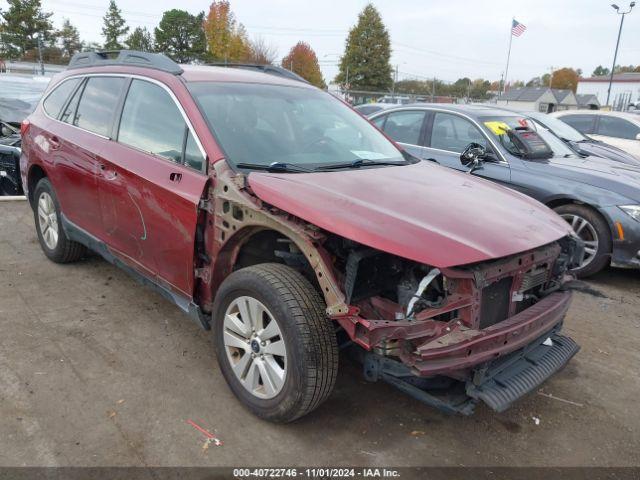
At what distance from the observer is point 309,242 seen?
2467 millimetres

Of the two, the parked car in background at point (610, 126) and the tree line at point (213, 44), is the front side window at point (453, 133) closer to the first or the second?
the parked car in background at point (610, 126)

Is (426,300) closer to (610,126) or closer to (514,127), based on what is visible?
(514,127)

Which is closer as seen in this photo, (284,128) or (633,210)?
(284,128)

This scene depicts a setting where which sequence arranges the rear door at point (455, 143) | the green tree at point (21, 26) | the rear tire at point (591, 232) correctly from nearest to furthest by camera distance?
the rear tire at point (591, 232) → the rear door at point (455, 143) → the green tree at point (21, 26)

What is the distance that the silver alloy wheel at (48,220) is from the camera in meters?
4.75

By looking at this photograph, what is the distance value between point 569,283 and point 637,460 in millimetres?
969

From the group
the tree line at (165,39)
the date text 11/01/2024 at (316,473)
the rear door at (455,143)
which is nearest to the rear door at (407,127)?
the rear door at (455,143)

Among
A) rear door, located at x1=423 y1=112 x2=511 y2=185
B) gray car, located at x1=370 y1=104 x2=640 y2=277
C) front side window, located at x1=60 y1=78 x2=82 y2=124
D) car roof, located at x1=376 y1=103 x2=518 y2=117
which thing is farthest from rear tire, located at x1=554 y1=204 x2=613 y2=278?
front side window, located at x1=60 y1=78 x2=82 y2=124

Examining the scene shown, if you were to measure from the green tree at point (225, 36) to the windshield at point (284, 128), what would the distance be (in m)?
52.6

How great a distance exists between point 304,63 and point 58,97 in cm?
6383

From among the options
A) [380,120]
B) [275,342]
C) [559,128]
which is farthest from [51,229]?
[559,128]

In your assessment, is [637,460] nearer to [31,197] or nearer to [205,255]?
[205,255]

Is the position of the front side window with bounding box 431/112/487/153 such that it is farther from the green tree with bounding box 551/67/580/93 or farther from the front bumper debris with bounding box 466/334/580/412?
the green tree with bounding box 551/67/580/93

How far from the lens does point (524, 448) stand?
2721 millimetres
